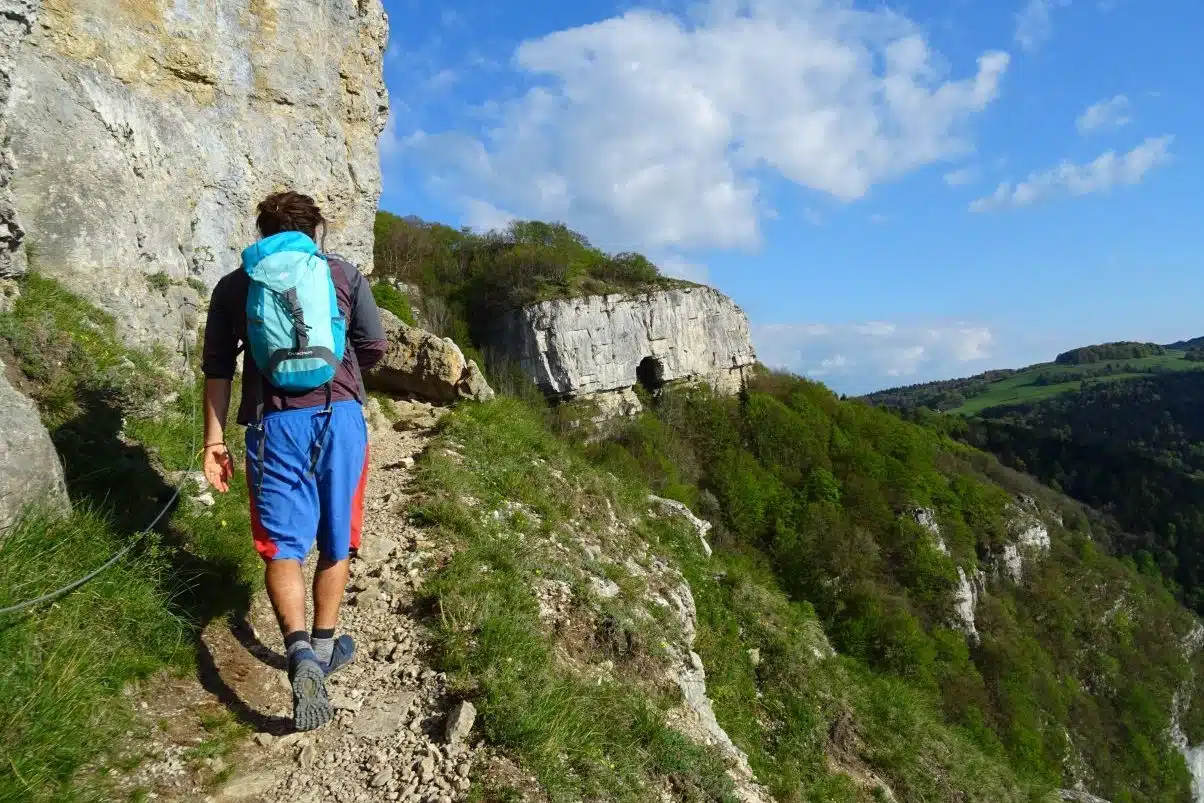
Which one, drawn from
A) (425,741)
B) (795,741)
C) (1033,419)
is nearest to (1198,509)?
(1033,419)

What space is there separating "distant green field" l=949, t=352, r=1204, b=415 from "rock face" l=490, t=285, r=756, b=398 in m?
83.8

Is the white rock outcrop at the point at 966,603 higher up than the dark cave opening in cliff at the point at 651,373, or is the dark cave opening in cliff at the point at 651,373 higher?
the dark cave opening in cliff at the point at 651,373

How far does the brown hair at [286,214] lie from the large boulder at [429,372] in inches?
229

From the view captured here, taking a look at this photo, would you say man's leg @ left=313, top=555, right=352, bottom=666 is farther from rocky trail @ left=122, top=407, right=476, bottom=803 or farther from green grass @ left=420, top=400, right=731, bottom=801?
green grass @ left=420, top=400, right=731, bottom=801

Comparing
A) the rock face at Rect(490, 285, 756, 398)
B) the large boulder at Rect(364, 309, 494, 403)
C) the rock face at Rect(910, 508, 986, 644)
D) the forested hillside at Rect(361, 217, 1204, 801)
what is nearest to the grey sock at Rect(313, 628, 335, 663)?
the large boulder at Rect(364, 309, 494, 403)

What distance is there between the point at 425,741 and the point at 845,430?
2072 inches

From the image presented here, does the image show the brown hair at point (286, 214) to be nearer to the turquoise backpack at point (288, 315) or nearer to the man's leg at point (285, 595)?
the turquoise backpack at point (288, 315)

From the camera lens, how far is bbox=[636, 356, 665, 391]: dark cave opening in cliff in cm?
4881

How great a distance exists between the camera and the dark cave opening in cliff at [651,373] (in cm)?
4881

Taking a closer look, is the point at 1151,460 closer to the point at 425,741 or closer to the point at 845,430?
the point at 845,430

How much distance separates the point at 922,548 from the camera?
4231cm

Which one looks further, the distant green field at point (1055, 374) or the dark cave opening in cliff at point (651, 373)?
the distant green field at point (1055, 374)

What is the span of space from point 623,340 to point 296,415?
44.0 metres

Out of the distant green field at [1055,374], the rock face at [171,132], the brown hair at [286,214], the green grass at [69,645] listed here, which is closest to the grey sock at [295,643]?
the green grass at [69,645]
